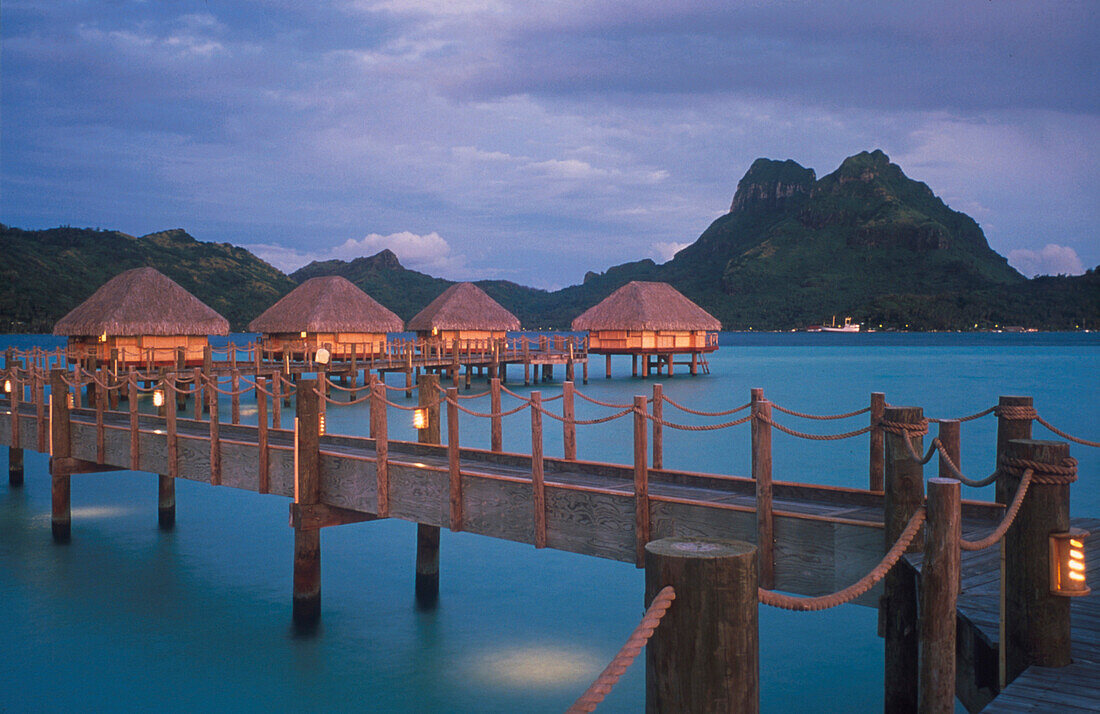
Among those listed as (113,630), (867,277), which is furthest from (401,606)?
(867,277)

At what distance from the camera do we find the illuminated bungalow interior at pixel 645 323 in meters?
45.9

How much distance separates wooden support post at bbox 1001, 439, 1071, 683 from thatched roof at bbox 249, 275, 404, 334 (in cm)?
3524

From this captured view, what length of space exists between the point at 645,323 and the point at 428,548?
114 ft

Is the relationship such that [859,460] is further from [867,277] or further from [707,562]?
[867,277]

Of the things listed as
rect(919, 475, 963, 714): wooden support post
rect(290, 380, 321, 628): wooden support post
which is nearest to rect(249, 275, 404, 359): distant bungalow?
rect(290, 380, 321, 628): wooden support post

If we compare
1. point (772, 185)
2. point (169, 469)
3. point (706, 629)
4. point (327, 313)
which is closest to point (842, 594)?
point (706, 629)

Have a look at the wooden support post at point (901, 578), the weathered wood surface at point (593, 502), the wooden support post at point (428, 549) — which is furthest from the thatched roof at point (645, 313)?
the wooden support post at point (901, 578)

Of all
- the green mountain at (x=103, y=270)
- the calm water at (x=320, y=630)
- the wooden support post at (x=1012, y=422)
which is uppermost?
the green mountain at (x=103, y=270)

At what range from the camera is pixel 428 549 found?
37.3 feet

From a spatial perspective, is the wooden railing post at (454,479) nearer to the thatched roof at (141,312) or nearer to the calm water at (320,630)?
the calm water at (320,630)

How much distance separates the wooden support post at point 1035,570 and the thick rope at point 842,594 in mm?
467

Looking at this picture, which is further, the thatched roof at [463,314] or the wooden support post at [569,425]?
the thatched roof at [463,314]

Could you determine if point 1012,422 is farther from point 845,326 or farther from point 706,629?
point 845,326

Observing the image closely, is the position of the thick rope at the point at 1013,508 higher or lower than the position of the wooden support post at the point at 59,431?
higher
